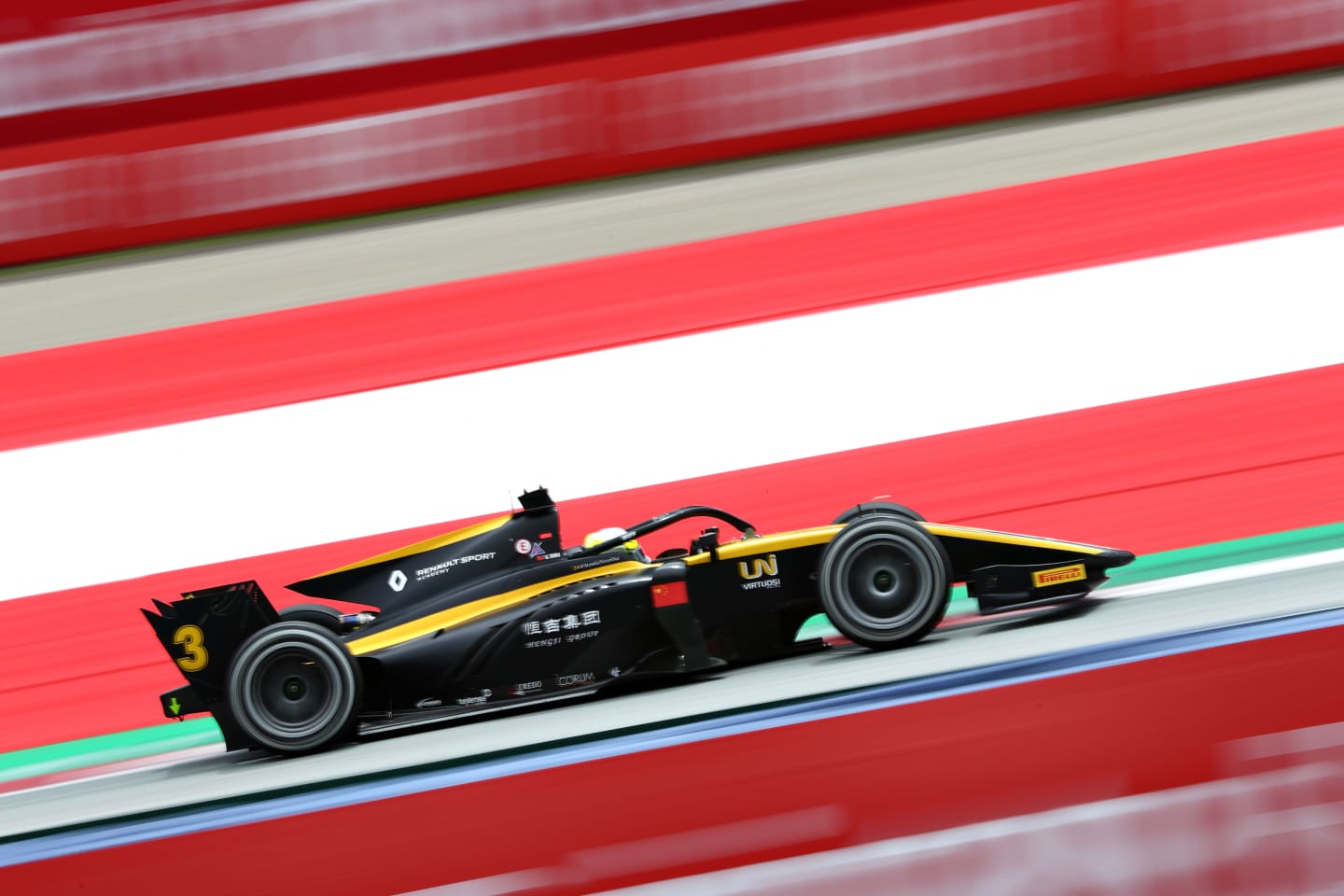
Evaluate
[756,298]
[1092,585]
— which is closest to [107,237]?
[756,298]

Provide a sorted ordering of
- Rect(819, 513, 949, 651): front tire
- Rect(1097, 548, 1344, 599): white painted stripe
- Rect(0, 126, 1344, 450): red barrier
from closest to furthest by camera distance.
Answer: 1. Rect(819, 513, 949, 651): front tire
2. Rect(1097, 548, 1344, 599): white painted stripe
3. Rect(0, 126, 1344, 450): red barrier

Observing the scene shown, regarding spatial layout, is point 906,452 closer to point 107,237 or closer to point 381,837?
point 381,837

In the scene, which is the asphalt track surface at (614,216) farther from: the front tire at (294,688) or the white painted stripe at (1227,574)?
the front tire at (294,688)

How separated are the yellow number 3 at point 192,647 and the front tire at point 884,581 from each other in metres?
2.12

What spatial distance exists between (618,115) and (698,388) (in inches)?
78.9

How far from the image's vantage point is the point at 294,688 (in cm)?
411

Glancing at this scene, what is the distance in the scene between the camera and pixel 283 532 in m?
5.60

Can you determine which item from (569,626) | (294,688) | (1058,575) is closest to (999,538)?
(1058,575)

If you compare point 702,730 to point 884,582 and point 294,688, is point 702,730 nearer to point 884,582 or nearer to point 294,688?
point 884,582

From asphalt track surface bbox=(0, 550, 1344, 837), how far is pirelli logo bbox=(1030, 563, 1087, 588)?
150 millimetres

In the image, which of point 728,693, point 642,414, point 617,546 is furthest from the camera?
point 642,414

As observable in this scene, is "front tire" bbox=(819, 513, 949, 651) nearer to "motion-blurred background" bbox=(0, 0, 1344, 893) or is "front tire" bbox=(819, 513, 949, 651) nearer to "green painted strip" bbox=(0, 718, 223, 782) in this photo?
"motion-blurred background" bbox=(0, 0, 1344, 893)

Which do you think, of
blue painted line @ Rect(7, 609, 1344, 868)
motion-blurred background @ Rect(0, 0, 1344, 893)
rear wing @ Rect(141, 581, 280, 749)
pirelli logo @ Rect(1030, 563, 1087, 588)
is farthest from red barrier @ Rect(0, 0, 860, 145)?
blue painted line @ Rect(7, 609, 1344, 868)

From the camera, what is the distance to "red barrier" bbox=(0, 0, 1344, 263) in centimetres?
674
